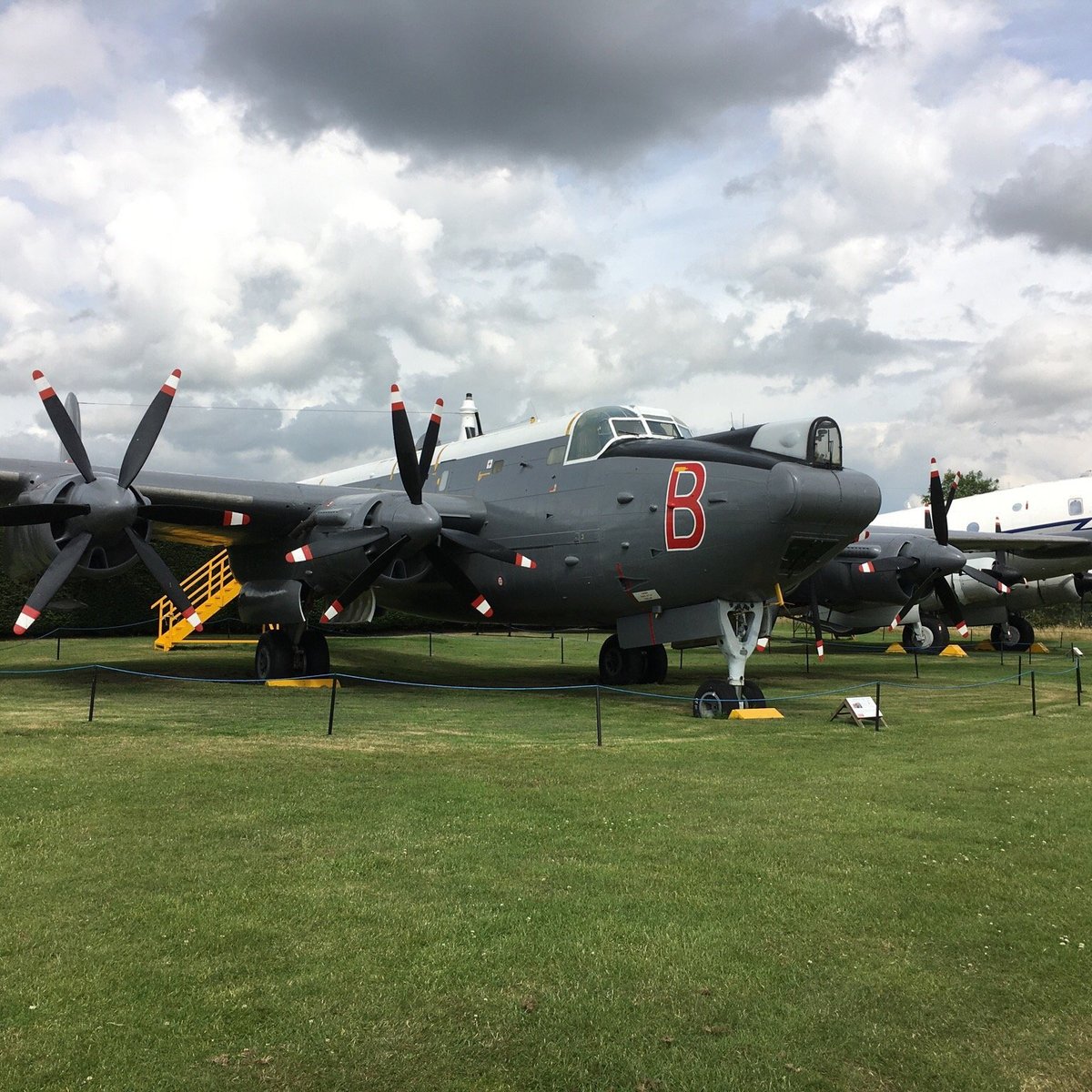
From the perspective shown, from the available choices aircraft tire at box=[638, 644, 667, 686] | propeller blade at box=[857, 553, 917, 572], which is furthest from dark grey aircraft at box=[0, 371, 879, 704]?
propeller blade at box=[857, 553, 917, 572]

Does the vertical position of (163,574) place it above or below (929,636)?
above

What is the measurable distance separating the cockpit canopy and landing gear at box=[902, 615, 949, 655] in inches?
776

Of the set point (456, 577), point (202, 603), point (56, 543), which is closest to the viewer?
point (56, 543)

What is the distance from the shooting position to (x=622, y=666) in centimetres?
2078

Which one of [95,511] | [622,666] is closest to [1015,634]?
[622,666]

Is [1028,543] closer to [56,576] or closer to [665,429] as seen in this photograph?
[665,429]

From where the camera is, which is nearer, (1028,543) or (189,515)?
(189,515)

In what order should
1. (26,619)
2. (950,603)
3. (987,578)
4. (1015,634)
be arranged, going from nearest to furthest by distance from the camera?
(26,619)
(950,603)
(987,578)
(1015,634)

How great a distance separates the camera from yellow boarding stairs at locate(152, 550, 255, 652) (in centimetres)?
2538

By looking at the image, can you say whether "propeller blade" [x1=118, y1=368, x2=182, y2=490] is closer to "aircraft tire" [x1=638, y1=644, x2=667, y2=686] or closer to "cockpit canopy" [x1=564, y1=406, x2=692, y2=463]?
"cockpit canopy" [x1=564, y1=406, x2=692, y2=463]

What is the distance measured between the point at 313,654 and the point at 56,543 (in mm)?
5537

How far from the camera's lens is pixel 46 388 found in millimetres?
15977

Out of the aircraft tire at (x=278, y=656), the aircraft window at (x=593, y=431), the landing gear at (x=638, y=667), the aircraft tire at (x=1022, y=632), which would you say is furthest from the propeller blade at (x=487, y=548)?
the aircraft tire at (x=1022, y=632)

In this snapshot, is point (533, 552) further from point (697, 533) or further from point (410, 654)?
point (410, 654)
